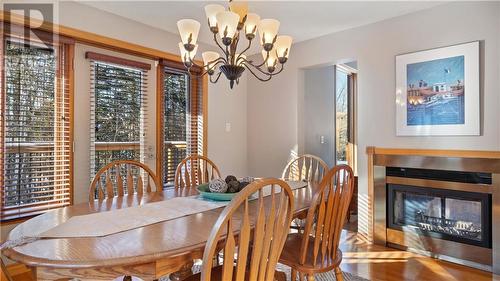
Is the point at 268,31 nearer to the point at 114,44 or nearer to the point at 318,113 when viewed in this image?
the point at 114,44

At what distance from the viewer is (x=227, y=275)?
42.7 inches

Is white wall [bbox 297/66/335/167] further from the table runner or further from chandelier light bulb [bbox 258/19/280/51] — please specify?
the table runner

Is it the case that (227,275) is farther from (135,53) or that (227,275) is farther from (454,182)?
(135,53)

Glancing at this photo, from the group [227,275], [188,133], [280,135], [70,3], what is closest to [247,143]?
[280,135]

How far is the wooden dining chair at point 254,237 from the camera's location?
101 centimetres

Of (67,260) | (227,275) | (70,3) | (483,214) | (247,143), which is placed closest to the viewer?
(67,260)

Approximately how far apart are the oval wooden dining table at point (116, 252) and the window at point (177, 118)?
219cm

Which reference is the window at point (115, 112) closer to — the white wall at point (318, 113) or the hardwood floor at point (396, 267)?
the hardwood floor at point (396, 267)

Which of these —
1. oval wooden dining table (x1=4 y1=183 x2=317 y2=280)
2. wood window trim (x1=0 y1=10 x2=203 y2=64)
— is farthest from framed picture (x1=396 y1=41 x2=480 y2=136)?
wood window trim (x1=0 y1=10 x2=203 y2=64)

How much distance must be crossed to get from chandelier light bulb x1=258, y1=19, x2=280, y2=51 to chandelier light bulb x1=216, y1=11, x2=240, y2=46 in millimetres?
216

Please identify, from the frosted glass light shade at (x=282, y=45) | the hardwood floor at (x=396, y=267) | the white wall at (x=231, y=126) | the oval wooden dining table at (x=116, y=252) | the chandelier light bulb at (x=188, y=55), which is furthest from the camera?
the white wall at (x=231, y=126)

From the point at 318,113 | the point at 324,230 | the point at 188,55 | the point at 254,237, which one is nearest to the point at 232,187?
the point at 324,230

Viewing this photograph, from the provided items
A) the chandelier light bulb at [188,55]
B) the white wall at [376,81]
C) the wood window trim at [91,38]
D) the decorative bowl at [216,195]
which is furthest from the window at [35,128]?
the white wall at [376,81]

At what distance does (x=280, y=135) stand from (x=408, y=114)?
159 cm
